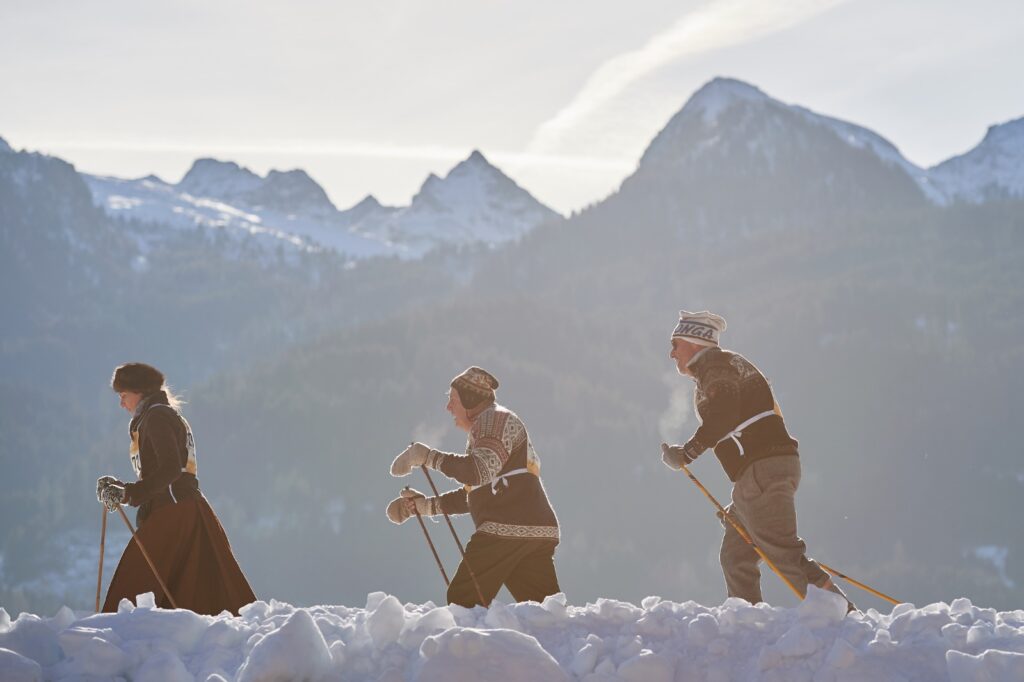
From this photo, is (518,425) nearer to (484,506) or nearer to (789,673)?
(484,506)

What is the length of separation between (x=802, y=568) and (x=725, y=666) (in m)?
2.12

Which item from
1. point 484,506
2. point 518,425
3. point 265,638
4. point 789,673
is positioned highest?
point 518,425

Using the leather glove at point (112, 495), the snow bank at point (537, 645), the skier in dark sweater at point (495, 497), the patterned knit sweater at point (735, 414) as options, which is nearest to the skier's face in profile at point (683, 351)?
the patterned knit sweater at point (735, 414)

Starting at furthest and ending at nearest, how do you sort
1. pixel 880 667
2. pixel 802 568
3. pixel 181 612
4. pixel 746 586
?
1. pixel 746 586
2. pixel 802 568
3. pixel 181 612
4. pixel 880 667

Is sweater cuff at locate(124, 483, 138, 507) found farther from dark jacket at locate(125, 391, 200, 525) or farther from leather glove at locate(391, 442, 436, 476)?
leather glove at locate(391, 442, 436, 476)

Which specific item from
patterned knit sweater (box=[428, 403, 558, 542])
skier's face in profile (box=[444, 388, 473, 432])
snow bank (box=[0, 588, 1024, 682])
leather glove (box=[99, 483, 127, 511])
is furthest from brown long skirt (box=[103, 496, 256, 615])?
snow bank (box=[0, 588, 1024, 682])

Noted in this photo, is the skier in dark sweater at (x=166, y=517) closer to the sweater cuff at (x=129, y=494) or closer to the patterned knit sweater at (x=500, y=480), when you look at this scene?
the sweater cuff at (x=129, y=494)

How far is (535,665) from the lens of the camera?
5.23 m

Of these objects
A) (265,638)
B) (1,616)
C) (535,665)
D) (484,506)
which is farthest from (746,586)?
(1,616)

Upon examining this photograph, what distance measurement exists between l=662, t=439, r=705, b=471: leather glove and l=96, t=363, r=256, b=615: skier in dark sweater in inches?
120

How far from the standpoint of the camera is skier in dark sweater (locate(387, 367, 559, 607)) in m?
7.42

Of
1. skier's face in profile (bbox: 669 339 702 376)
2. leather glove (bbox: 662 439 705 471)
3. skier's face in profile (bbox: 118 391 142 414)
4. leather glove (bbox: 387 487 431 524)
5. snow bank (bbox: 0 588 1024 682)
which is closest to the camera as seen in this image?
snow bank (bbox: 0 588 1024 682)

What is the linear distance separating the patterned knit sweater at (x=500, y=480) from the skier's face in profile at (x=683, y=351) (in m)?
1.19

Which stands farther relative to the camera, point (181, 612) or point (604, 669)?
point (181, 612)
